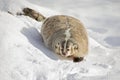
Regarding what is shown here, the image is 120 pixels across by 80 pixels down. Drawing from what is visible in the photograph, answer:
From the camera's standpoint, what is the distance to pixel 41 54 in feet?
23.9

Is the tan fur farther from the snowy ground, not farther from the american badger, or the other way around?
the snowy ground

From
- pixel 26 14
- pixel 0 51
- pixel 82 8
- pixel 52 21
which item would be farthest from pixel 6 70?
pixel 82 8

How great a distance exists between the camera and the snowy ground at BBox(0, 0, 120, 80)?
6.45 m

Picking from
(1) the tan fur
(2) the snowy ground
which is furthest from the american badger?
(2) the snowy ground

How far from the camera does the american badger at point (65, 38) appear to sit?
7566 millimetres

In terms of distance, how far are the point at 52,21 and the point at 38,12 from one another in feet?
5.00

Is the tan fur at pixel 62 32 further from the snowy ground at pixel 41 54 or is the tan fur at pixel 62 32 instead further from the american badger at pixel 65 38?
the snowy ground at pixel 41 54

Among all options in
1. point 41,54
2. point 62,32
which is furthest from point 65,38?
point 41,54

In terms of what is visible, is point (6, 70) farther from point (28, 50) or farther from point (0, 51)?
point (28, 50)

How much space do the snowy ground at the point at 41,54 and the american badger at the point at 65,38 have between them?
0.48 ft

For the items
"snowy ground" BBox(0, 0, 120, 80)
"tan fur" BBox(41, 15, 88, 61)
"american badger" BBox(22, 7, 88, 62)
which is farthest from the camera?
"tan fur" BBox(41, 15, 88, 61)

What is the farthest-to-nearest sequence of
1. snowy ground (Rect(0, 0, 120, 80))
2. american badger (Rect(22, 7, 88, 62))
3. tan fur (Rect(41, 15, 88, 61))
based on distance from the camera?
1. tan fur (Rect(41, 15, 88, 61))
2. american badger (Rect(22, 7, 88, 62))
3. snowy ground (Rect(0, 0, 120, 80))

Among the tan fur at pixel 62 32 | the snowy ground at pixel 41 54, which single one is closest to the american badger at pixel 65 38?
the tan fur at pixel 62 32

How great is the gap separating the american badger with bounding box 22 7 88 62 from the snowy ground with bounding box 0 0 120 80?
0.48 feet
